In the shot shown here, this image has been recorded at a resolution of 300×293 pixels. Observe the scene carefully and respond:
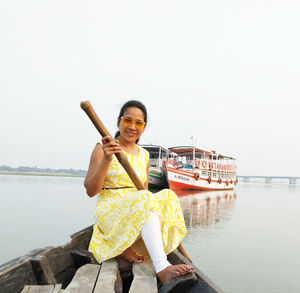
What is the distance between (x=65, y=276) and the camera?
2.13 m

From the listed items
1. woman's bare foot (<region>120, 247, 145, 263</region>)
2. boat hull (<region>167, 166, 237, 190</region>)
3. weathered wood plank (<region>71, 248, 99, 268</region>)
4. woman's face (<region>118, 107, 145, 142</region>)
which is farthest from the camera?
boat hull (<region>167, 166, 237, 190</region>)

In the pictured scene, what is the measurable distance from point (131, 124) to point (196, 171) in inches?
803

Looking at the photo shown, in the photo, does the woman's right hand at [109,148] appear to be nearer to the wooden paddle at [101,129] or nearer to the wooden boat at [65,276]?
the wooden paddle at [101,129]

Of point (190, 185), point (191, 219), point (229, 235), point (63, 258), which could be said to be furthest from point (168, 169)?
point (63, 258)

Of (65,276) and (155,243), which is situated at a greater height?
(155,243)

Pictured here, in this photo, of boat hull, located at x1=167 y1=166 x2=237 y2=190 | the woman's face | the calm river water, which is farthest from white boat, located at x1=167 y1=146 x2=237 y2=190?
the woman's face

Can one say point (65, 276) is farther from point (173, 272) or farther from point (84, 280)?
point (173, 272)

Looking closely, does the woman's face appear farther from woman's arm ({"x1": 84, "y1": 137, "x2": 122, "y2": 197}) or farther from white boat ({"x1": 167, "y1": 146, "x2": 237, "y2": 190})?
white boat ({"x1": 167, "y1": 146, "x2": 237, "y2": 190})

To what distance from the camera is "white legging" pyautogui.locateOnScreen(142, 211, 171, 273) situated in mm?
1615

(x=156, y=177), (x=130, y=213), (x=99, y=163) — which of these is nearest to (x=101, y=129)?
(x=99, y=163)

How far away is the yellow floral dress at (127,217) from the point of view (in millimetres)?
1737

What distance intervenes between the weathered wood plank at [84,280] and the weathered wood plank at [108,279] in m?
0.04

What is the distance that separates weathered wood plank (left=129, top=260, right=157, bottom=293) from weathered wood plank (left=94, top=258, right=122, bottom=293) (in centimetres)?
11

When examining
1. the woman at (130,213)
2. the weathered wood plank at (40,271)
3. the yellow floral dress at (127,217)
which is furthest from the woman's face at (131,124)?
the weathered wood plank at (40,271)
